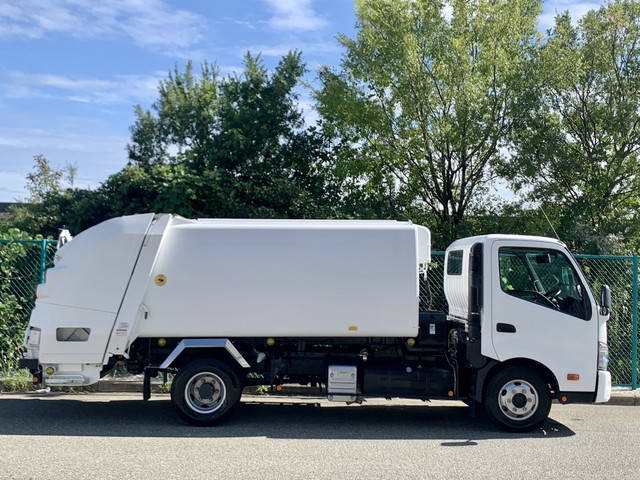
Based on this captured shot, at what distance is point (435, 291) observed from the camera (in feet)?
37.0

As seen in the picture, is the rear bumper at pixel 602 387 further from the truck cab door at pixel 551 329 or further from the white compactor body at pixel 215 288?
the white compactor body at pixel 215 288

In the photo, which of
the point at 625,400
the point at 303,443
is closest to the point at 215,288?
the point at 303,443

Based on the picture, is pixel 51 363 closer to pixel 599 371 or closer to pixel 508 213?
pixel 599 371

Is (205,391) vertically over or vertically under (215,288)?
under

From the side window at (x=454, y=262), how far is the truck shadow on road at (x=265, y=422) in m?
2.00

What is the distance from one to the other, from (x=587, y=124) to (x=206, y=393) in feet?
38.1

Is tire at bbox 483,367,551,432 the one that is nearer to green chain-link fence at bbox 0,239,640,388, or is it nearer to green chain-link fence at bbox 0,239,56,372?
green chain-link fence at bbox 0,239,640,388

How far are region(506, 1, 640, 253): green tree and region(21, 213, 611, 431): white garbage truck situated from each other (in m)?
7.19

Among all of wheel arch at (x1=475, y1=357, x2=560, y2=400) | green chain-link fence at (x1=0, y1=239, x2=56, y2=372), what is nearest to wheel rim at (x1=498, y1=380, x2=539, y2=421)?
wheel arch at (x1=475, y1=357, x2=560, y2=400)

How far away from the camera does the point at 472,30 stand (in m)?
15.2

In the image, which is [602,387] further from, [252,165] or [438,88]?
[252,165]

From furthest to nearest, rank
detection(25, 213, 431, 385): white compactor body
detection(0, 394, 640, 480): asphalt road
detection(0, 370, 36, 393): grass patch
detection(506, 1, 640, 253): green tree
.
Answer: detection(506, 1, 640, 253): green tree < detection(0, 370, 36, 393): grass patch < detection(25, 213, 431, 385): white compactor body < detection(0, 394, 640, 480): asphalt road

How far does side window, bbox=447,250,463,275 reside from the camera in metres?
8.84

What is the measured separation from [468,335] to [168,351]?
375 centimetres
